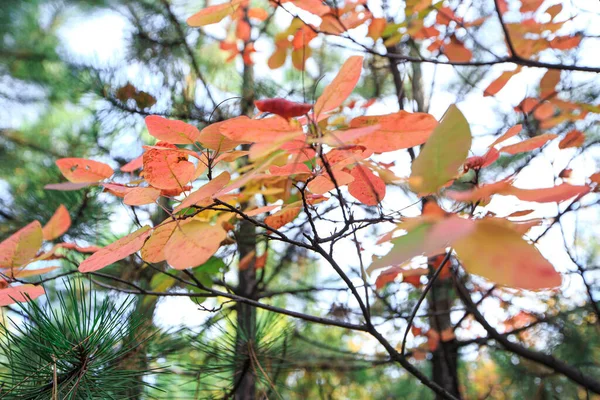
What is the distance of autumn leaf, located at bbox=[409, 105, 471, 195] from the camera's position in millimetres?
260

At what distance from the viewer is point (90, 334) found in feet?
1.52

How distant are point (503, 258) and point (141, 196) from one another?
34 cm

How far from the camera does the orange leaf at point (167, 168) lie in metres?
0.43

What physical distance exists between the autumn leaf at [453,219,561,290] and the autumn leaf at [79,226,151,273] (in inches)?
11.2

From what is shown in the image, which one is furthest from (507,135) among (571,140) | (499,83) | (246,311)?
(246,311)

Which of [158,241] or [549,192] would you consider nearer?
[549,192]

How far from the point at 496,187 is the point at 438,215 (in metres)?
0.04

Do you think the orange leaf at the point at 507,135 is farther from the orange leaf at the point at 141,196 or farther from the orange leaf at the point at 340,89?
the orange leaf at the point at 141,196

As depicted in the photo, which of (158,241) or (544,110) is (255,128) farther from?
(544,110)

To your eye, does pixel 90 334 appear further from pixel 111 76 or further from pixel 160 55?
pixel 160 55

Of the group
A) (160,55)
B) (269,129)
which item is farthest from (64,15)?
(269,129)

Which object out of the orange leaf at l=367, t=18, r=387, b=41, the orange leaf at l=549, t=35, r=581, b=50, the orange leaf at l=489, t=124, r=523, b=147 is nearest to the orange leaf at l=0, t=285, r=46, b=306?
the orange leaf at l=489, t=124, r=523, b=147

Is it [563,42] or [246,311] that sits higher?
[563,42]

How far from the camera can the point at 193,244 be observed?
0.35 m
